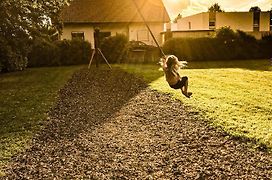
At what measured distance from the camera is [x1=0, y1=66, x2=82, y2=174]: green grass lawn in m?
8.29

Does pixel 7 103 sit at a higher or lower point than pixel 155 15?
lower

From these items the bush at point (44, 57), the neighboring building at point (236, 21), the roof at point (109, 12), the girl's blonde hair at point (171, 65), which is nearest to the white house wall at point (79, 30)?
the roof at point (109, 12)

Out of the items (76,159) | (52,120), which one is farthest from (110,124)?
(76,159)

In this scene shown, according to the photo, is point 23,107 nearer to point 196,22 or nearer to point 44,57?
point 44,57

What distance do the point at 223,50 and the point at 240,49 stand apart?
4.42 feet

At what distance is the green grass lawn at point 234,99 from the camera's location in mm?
8484

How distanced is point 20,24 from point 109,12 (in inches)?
722

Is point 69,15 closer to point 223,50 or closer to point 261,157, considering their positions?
point 223,50

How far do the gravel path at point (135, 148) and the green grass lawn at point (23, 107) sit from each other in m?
0.33

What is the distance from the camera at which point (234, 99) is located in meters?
11.9

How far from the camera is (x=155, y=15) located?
117 ft

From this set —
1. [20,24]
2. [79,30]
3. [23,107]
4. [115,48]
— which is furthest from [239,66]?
[79,30]

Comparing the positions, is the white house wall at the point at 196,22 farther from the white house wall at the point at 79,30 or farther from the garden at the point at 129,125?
the garden at the point at 129,125

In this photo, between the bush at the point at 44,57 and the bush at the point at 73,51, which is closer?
the bush at the point at 44,57
